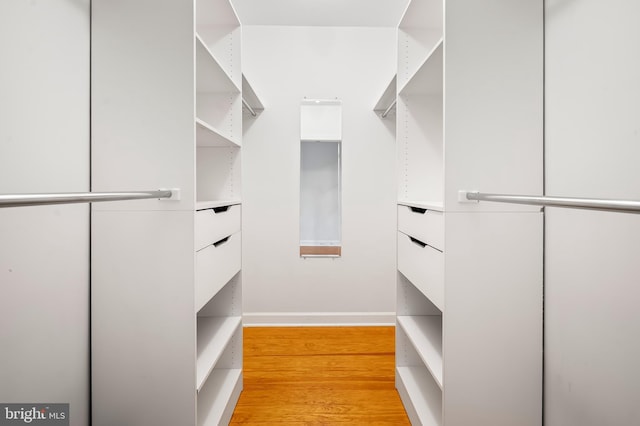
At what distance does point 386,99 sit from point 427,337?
1.92 m

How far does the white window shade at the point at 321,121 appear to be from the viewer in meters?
3.20

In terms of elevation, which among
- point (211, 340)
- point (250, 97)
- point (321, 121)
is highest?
point (250, 97)

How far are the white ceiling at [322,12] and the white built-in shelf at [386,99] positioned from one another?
2.17 feet

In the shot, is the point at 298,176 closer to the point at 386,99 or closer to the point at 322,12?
the point at 386,99

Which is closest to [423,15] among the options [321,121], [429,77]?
[429,77]

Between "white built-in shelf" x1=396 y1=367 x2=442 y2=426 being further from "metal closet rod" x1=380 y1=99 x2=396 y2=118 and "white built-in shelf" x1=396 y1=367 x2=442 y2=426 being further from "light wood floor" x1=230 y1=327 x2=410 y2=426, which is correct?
"metal closet rod" x1=380 y1=99 x2=396 y2=118

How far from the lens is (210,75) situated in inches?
→ 71.3

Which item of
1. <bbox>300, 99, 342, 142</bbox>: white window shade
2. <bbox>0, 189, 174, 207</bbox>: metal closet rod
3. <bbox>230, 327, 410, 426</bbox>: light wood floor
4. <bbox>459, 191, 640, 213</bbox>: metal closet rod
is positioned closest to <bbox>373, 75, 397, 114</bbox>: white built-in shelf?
<bbox>300, 99, 342, 142</bbox>: white window shade

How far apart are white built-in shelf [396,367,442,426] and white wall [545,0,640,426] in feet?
1.49

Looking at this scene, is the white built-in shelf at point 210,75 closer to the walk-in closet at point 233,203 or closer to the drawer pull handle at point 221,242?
the walk-in closet at point 233,203

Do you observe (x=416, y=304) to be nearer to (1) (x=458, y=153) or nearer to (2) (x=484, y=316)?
(2) (x=484, y=316)

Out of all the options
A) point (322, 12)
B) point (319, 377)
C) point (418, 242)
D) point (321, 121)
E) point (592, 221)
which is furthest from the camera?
point (321, 121)

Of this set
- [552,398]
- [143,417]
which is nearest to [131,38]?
[143,417]

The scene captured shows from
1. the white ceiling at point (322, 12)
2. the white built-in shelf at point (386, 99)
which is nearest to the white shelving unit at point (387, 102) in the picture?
the white built-in shelf at point (386, 99)
